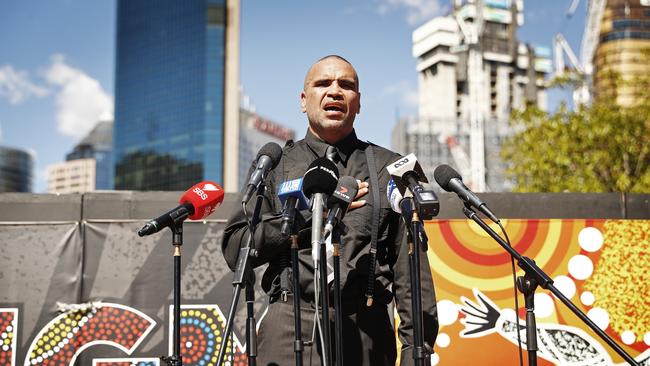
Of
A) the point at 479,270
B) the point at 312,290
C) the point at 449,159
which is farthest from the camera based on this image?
the point at 449,159

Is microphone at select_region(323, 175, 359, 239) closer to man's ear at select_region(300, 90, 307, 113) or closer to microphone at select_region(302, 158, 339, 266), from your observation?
microphone at select_region(302, 158, 339, 266)

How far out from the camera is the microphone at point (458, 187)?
3.65 m

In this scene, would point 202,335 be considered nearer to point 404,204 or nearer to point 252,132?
point 404,204

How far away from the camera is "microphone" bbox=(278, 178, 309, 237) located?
314cm

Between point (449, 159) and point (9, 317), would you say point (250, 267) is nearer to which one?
point (9, 317)

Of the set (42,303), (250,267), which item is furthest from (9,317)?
(250,267)

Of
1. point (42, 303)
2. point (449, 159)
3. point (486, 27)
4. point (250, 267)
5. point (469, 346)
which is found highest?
point (486, 27)

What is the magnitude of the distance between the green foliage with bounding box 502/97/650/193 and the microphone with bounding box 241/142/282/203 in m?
23.4

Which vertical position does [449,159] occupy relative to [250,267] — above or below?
above

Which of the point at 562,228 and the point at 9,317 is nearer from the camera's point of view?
the point at 9,317

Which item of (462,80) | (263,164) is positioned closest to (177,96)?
(462,80)

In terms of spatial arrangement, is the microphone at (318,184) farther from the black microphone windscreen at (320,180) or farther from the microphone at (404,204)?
the microphone at (404,204)

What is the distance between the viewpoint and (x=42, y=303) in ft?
20.8

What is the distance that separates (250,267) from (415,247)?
2.58 feet
